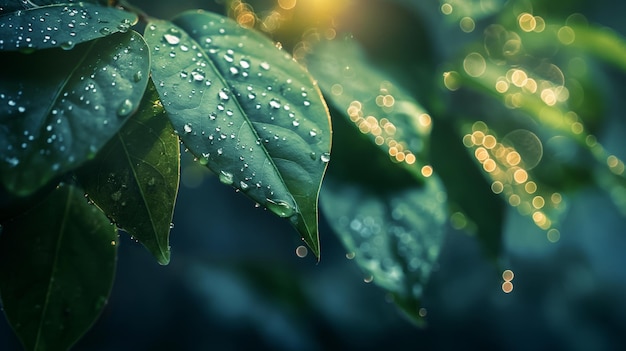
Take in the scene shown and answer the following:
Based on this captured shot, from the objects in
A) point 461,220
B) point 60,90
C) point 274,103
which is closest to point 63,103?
point 60,90

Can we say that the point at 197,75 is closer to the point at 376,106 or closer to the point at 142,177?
the point at 142,177

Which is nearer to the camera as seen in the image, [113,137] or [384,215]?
[113,137]

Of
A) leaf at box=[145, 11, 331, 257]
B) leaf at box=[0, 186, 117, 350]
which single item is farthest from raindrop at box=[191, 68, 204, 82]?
leaf at box=[0, 186, 117, 350]

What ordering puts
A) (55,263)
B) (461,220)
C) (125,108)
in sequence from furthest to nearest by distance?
(461,220)
(55,263)
(125,108)

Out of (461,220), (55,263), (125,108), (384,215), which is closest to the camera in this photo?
(125,108)

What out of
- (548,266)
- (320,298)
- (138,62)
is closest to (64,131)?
(138,62)

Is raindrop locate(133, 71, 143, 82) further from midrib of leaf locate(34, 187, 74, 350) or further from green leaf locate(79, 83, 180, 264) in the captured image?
midrib of leaf locate(34, 187, 74, 350)

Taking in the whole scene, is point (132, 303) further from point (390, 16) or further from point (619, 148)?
point (619, 148)
